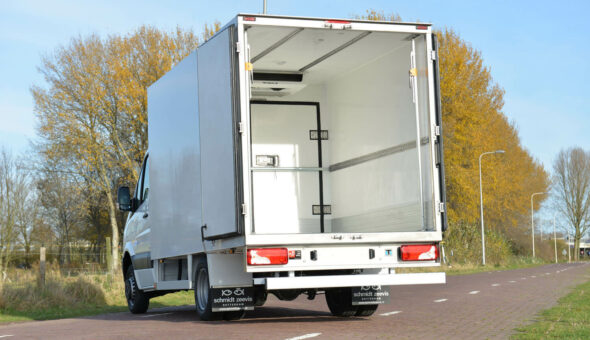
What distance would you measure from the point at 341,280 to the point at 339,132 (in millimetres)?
3378

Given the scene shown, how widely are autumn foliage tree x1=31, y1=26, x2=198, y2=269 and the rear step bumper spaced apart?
2678 centimetres

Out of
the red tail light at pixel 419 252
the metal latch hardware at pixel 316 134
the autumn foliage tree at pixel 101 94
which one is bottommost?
the red tail light at pixel 419 252

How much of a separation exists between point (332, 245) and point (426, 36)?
277 centimetres

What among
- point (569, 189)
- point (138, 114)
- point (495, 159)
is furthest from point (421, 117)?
point (569, 189)

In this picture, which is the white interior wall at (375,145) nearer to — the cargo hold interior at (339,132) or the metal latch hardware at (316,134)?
the cargo hold interior at (339,132)

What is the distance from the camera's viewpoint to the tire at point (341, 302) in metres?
11.5

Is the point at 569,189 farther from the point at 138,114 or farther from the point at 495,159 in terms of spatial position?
the point at 138,114

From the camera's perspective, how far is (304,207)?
1247cm

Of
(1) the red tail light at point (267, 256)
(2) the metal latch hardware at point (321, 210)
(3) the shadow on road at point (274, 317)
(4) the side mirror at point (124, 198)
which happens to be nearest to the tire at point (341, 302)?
(3) the shadow on road at point (274, 317)

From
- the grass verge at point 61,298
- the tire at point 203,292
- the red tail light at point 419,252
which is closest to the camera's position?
the red tail light at point 419,252

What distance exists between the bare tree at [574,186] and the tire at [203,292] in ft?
245

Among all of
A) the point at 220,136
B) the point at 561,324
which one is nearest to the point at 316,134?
the point at 220,136

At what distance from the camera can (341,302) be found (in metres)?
11.7

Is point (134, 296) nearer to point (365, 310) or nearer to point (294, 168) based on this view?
point (294, 168)
